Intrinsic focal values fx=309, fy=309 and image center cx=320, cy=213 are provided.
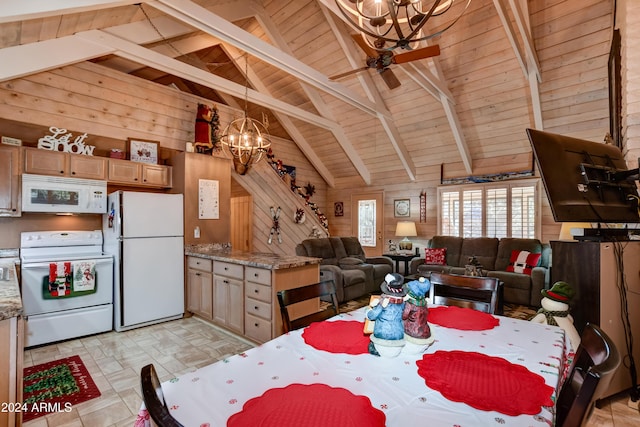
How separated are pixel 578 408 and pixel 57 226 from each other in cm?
489

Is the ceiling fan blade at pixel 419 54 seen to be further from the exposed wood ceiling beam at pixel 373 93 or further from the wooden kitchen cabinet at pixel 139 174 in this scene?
the wooden kitchen cabinet at pixel 139 174

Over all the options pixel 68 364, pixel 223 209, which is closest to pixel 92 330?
pixel 68 364

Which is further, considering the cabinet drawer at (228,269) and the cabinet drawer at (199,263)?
the cabinet drawer at (199,263)

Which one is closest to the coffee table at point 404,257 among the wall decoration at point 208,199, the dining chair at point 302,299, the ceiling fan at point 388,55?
the wall decoration at point 208,199

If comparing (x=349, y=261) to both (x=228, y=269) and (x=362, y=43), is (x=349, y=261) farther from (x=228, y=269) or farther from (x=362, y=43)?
(x=362, y=43)

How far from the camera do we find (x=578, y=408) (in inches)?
27.1

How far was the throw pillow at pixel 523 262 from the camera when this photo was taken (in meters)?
4.75

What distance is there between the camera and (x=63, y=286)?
3203 mm

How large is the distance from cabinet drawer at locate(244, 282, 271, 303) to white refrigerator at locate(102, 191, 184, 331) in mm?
1380

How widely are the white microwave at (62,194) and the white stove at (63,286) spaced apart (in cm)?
31

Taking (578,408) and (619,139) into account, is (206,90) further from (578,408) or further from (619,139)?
(578,408)

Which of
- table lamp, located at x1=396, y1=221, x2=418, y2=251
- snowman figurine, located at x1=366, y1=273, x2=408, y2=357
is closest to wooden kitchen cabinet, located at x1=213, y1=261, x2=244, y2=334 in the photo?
snowman figurine, located at x1=366, y1=273, x2=408, y2=357

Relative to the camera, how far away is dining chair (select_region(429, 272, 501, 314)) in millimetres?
1942

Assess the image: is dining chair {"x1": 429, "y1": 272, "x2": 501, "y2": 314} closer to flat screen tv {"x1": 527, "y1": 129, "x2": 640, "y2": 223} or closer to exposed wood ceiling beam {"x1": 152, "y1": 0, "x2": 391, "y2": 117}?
flat screen tv {"x1": 527, "y1": 129, "x2": 640, "y2": 223}
